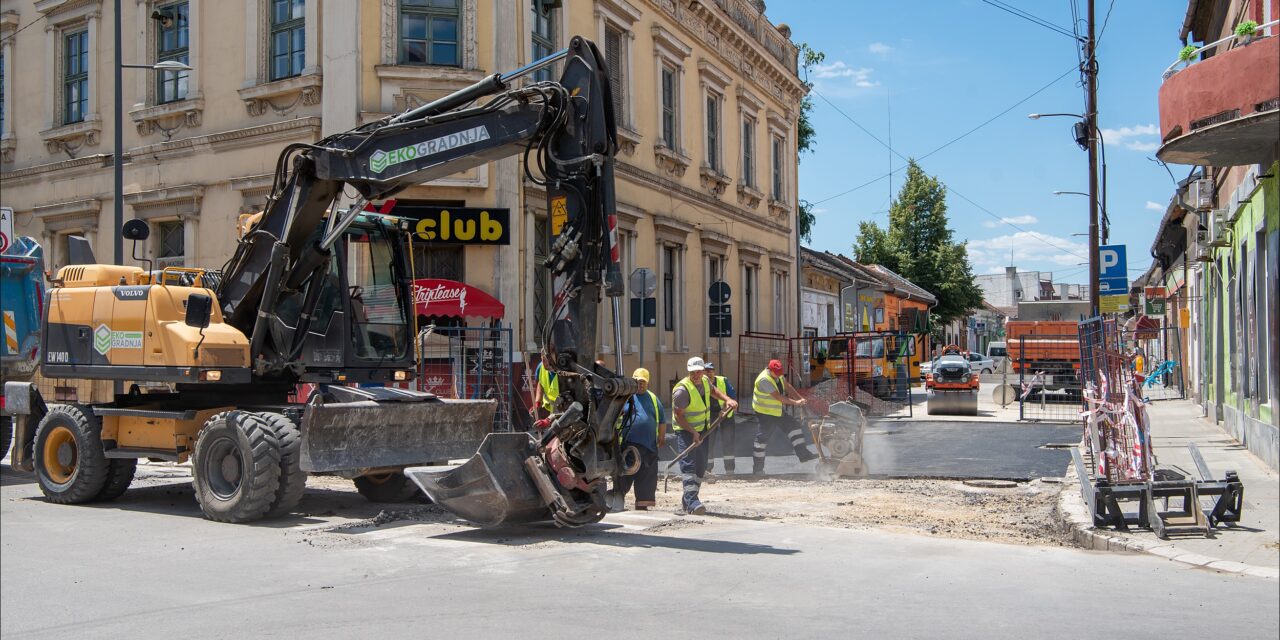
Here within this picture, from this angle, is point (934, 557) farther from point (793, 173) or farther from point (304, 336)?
point (793, 173)

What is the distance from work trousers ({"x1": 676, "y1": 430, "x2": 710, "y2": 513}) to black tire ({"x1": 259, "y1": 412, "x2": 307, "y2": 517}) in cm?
380

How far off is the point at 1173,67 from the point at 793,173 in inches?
1123

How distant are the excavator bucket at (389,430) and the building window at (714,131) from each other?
1895 centimetres

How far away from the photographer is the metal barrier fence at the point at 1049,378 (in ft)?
83.8

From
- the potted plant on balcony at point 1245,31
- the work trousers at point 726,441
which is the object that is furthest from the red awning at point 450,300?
the potted plant on balcony at point 1245,31

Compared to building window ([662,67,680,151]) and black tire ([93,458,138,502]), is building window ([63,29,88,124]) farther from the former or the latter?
black tire ([93,458,138,502])

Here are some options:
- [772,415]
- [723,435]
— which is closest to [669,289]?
[723,435]

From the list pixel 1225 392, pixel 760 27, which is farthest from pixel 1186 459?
pixel 760 27

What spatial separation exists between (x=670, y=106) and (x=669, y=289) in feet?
15.1

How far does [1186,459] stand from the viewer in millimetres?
14211

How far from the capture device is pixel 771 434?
48.1 ft

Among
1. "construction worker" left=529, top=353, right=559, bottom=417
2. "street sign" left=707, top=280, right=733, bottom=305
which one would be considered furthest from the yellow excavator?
"street sign" left=707, top=280, right=733, bottom=305

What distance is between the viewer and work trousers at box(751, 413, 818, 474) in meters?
14.5

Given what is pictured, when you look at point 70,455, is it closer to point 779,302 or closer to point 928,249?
point 779,302
